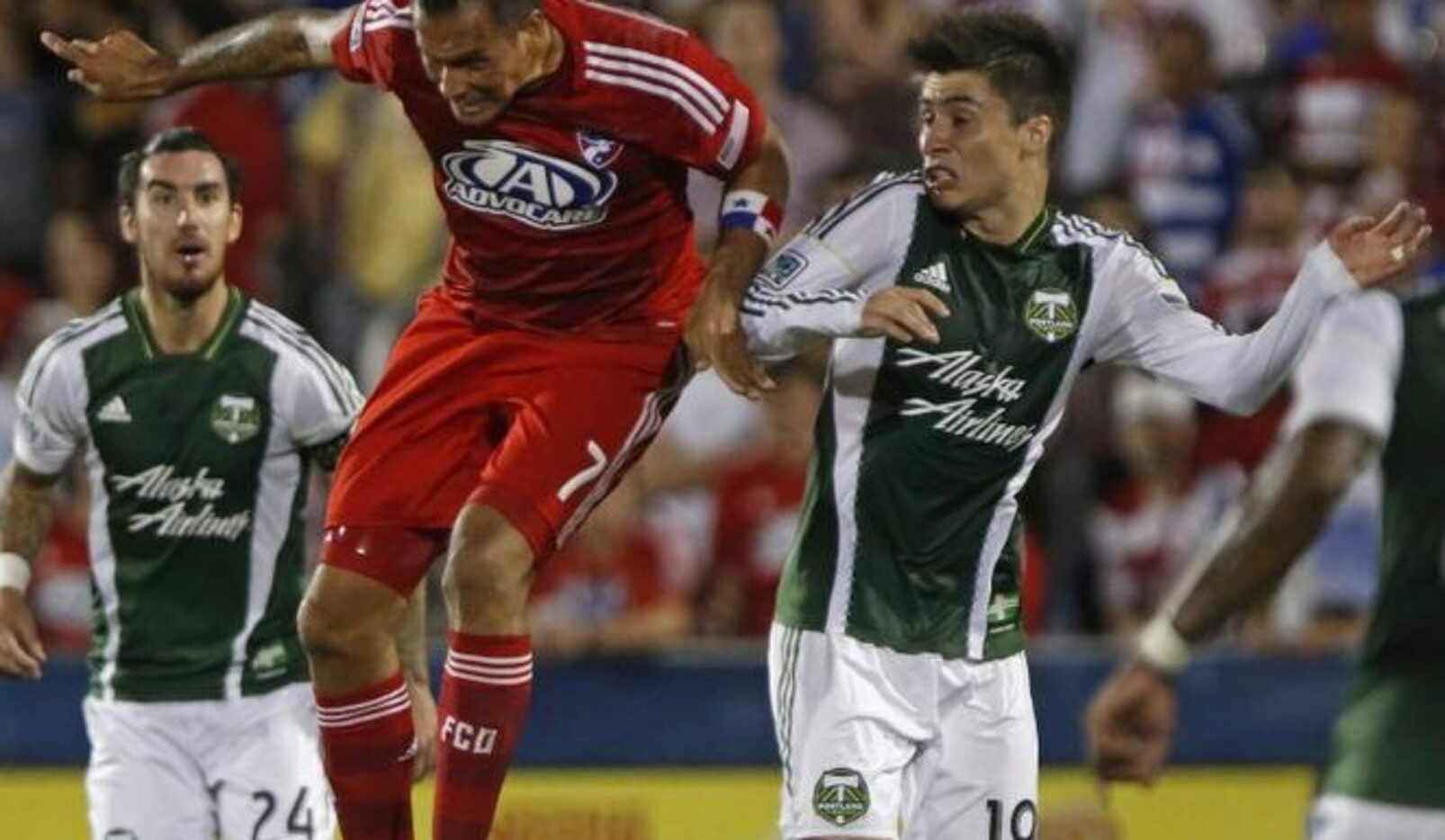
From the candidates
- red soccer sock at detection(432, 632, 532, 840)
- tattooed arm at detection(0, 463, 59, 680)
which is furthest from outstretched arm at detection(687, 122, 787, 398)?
tattooed arm at detection(0, 463, 59, 680)

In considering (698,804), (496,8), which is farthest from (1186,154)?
(496,8)

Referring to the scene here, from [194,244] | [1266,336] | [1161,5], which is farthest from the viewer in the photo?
[1161,5]

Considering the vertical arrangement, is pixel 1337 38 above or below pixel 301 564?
above

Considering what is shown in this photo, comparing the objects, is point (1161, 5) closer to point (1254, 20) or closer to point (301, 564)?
point (1254, 20)

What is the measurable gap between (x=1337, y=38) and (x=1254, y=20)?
0.78 metres

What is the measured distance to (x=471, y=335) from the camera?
6.82 m

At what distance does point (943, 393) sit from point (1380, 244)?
3.39 feet

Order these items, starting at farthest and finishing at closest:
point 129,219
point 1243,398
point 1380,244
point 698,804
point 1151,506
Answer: point 1151,506, point 698,804, point 129,219, point 1243,398, point 1380,244

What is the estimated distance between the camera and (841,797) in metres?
6.32

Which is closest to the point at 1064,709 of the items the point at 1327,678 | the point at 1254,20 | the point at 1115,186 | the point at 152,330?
the point at 1327,678

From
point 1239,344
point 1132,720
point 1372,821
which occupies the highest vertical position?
point 1239,344

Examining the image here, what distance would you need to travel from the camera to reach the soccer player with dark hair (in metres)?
7.62

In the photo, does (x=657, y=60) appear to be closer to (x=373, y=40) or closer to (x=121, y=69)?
(x=373, y=40)

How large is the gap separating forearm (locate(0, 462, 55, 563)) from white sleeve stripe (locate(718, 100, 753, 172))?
2210 mm
